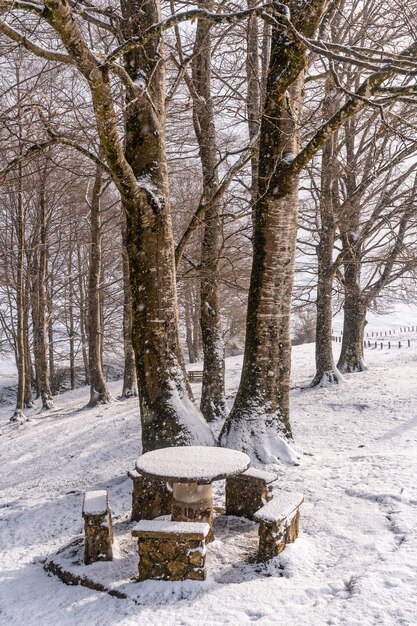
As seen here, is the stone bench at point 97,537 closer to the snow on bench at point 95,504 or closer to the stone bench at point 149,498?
the snow on bench at point 95,504

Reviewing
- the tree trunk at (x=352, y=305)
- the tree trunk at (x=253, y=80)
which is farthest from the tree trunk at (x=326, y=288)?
the tree trunk at (x=253, y=80)

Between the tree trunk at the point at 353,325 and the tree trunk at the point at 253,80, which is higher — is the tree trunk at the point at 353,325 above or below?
below

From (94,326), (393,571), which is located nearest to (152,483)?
(393,571)

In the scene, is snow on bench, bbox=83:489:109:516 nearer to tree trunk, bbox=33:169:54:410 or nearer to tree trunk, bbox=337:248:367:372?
tree trunk, bbox=337:248:367:372

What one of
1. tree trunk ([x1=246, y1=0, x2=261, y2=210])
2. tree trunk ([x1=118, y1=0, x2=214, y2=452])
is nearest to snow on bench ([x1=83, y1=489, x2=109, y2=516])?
tree trunk ([x1=118, y1=0, x2=214, y2=452])

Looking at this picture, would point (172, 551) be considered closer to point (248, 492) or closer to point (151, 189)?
point (248, 492)

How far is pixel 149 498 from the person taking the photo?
18.1 feet

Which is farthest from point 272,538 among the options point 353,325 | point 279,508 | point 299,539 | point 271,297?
point 353,325

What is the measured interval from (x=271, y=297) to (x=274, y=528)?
3.65m

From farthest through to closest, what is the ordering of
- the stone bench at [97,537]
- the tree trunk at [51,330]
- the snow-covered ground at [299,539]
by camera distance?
the tree trunk at [51,330], the stone bench at [97,537], the snow-covered ground at [299,539]

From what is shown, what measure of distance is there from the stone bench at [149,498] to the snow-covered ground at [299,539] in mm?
502

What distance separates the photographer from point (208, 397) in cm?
1027

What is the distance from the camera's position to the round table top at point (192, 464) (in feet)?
13.9

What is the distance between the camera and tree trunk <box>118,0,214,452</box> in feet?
20.8
